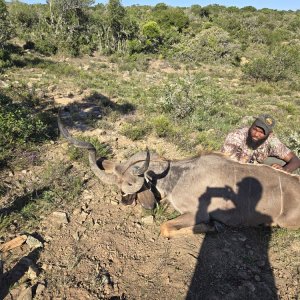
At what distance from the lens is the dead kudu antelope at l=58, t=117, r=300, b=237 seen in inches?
225

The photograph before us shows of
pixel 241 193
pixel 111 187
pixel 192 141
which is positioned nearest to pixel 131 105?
pixel 192 141

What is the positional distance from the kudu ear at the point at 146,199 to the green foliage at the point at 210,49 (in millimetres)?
20946

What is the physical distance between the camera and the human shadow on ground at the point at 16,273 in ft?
14.2

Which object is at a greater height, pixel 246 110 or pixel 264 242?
pixel 264 242

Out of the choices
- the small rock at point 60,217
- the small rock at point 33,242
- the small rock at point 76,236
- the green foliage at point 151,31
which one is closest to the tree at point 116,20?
the green foliage at point 151,31

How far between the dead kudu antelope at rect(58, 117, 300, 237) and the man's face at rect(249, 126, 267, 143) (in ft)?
2.51

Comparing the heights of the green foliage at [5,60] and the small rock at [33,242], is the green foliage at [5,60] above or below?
below

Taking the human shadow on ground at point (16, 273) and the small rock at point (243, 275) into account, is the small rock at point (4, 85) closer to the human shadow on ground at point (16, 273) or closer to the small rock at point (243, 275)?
the human shadow on ground at point (16, 273)

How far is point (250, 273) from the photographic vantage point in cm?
499

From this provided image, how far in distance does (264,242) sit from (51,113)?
22.9ft

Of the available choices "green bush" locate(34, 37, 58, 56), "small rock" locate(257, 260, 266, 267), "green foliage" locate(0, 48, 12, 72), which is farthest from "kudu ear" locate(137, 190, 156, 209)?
"green bush" locate(34, 37, 58, 56)

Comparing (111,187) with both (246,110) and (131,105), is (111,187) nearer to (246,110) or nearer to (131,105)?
(131,105)

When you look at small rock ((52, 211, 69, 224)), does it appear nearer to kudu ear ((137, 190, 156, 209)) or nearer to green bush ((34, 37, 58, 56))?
kudu ear ((137, 190, 156, 209))

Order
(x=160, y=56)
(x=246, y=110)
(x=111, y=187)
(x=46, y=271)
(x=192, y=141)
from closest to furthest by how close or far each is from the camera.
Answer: (x=46, y=271) < (x=111, y=187) < (x=192, y=141) < (x=246, y=110) < (x=160, y=56)
